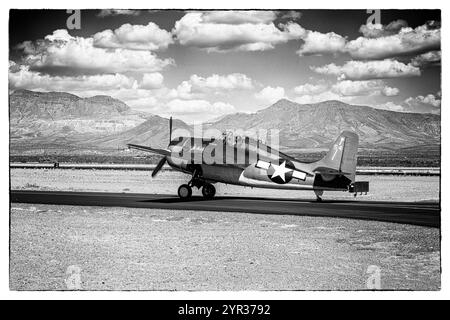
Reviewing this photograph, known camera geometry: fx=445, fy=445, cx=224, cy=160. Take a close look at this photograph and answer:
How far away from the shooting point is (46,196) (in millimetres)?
23578

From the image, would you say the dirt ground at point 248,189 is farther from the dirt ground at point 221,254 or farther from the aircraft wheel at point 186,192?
the dirt ground at point 221,254

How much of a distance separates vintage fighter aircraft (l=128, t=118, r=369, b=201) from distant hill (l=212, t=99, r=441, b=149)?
90958 mm

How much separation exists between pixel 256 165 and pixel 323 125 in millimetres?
139996

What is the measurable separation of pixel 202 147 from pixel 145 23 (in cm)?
831

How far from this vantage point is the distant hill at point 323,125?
12650 centimetres

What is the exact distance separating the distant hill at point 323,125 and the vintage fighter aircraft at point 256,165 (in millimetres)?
90958

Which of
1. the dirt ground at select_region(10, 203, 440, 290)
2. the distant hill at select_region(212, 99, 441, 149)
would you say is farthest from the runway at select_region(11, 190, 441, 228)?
the distant hill at select_region(212, 99, 441, 149)

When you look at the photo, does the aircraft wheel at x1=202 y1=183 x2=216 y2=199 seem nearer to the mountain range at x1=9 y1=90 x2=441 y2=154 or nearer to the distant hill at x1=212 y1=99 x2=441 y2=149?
the mountain range at x1=9 y1=90 x2=441 y2=154

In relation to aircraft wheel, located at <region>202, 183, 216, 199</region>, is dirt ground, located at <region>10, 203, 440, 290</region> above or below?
below

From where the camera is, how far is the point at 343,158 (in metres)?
20.1

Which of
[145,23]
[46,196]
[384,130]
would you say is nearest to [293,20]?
[145,23]

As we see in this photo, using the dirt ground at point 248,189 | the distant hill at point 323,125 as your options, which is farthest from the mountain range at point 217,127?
the dirt ground at point 248,189

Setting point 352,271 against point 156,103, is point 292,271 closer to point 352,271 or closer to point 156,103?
point 352,271

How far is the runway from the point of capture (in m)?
17.0
